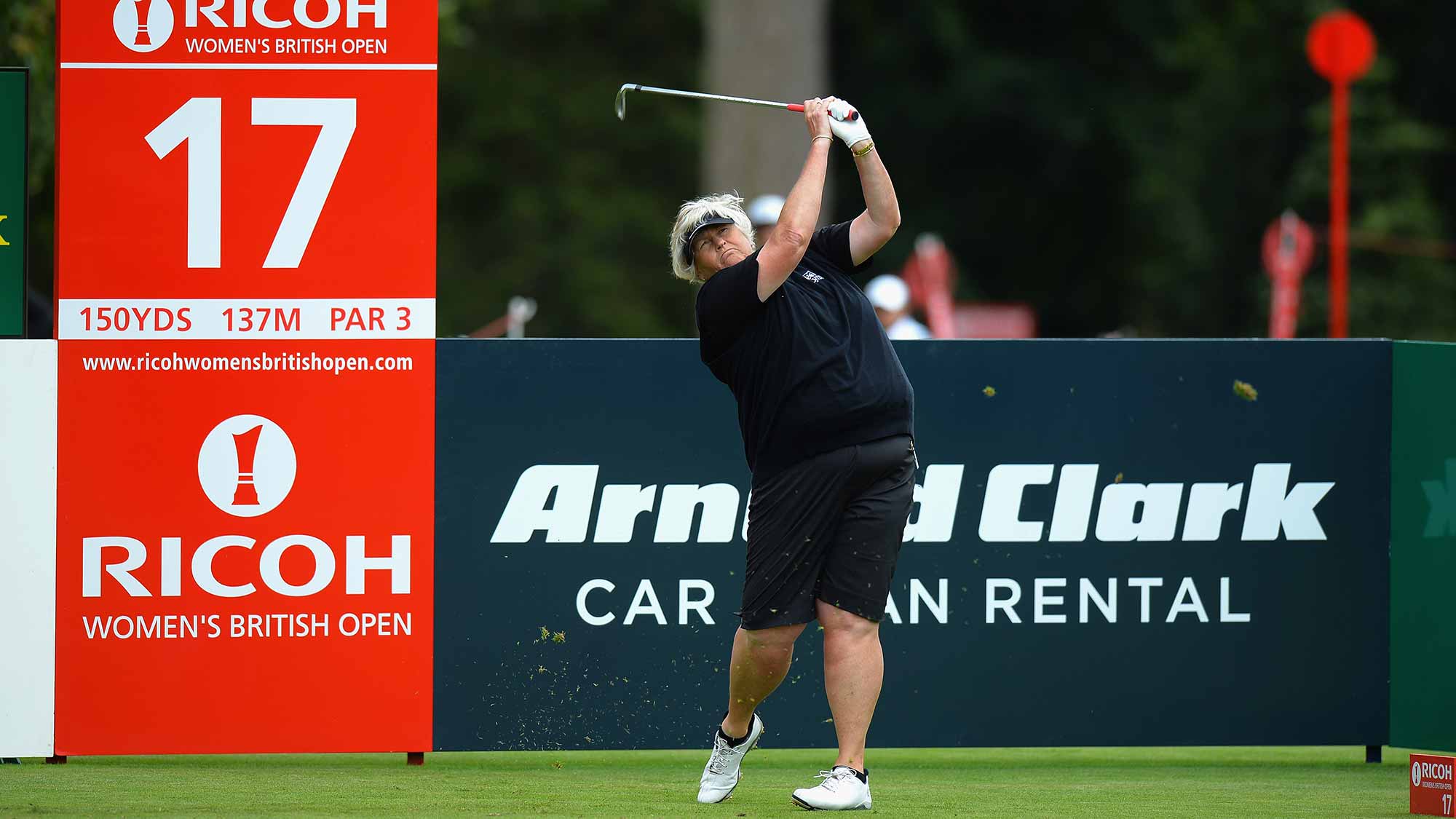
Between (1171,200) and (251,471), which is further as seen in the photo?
(1171,200)

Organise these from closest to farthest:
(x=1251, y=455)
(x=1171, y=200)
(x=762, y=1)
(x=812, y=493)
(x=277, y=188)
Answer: (x=812, y=493) → (x=277, y=188) → (x=1251, y=455) → (x=762, y=1) → (x=1171, y=200)

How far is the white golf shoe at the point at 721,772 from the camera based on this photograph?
18.3 feet

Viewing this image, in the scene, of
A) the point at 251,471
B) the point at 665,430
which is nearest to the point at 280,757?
the point at 251,471

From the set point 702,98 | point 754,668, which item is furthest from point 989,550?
point 702,98

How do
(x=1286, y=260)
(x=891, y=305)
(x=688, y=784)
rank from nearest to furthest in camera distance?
(x=688, y=784), (x=891, y=305), (x=1286, y=260)

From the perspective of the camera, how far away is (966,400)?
646cm

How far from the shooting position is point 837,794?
17.5ft

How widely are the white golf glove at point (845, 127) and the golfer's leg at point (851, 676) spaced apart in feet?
4.36

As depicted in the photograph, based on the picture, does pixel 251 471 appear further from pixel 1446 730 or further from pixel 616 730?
pixel 1446 730

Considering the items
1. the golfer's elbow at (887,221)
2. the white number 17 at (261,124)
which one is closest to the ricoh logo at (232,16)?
the white number 17 at (261,124)

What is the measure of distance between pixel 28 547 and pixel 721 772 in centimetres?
233

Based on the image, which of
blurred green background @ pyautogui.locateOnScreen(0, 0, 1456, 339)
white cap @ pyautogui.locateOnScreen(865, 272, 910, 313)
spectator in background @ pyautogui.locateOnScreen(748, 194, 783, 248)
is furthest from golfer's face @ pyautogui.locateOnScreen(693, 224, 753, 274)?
blurred green background @ pyautogui.locateOnScreen(0, 0, 1456, 339)

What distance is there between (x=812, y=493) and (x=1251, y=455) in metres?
1.89

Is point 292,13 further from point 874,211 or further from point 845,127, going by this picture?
point 874,211
